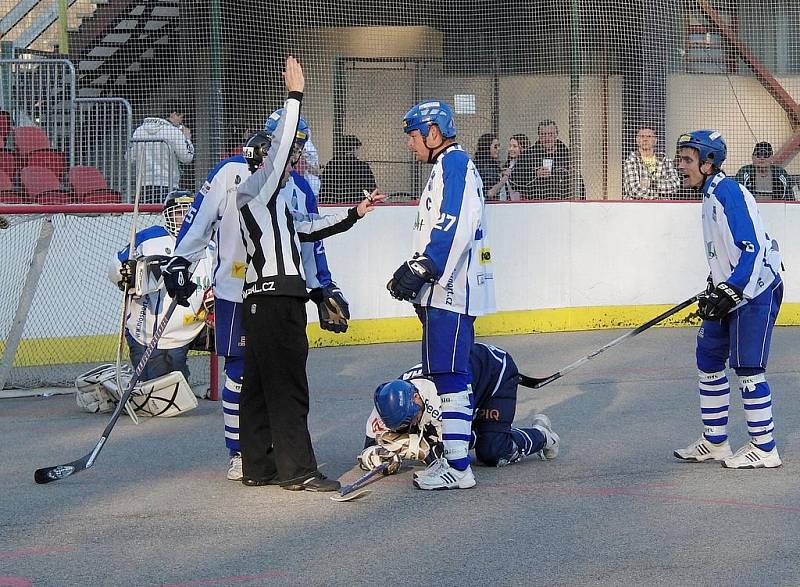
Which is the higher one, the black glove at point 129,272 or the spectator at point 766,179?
the spectator at point 766,179

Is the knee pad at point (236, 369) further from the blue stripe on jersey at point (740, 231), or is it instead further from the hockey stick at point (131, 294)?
the blue stripe on jersey at point (740, 231)

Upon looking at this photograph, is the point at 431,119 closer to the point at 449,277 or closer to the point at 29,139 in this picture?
the point at 449,277

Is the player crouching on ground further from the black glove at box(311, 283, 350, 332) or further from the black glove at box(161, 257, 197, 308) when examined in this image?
the black glove at box(161, 257, 197, 308)

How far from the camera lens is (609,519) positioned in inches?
229

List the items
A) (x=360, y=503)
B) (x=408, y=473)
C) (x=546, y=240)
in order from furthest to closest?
(x=546, y=240) → (x=408, y=473) → (x=360, y=503)

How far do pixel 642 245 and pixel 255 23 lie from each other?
456 centimetres

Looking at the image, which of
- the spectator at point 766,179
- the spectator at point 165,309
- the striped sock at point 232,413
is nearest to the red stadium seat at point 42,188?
the spectator at point 165,309

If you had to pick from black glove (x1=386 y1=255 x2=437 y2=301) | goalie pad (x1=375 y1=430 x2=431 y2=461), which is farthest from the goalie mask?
black glove (x1=386 y1=255 x2=437 y2=301)

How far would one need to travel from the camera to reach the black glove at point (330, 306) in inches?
269

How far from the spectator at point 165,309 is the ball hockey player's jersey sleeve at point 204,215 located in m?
2.19

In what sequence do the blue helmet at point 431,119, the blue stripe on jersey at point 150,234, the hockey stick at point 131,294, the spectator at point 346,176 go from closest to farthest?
1. the blue helmet at point 431,119
2. the hockey stick at point 131,294
3. the blue stripe on jersey at point 150,234
4. the spectator at point 346,176

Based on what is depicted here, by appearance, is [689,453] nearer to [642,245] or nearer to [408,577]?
[408,577]

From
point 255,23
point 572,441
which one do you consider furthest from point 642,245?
point 572,441

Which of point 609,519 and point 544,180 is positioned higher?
point 544,180
